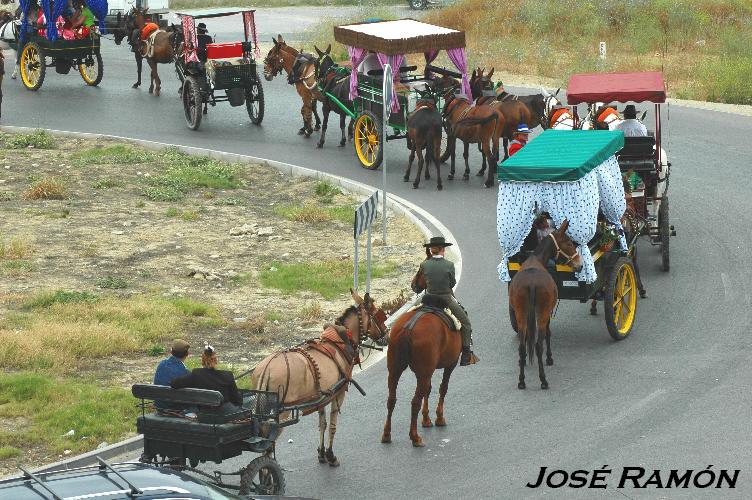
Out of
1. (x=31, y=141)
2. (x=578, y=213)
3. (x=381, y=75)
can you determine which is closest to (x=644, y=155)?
(x=578, y=213)

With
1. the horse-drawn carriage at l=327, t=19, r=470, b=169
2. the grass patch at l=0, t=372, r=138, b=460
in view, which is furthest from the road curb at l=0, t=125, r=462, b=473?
the horse-drawn carriage at l=327, t=19, r=470, b=169

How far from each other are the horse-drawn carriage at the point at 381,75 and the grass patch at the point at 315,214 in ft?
5.17

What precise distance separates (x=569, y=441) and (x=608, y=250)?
396 cm

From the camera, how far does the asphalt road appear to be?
12.9m

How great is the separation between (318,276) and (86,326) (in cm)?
414

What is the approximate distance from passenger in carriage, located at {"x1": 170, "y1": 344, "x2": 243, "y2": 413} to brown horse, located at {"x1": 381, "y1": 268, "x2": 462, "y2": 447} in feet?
7.03

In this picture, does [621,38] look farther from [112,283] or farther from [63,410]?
[63,410]

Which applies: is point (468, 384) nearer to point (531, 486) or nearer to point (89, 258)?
point (531, 486)

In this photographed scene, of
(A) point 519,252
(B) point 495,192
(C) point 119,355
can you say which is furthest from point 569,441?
(B) point 495,192

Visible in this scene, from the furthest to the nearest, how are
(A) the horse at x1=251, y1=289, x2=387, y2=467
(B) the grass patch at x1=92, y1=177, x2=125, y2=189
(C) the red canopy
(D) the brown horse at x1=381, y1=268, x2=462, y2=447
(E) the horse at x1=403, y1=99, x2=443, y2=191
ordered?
(B) the grass patch at x1=92, y1=177, x2=125, y2=189, (E) the horse at x1=403, y1=99, x2=443, y2=191, (C) the red canopy, (D) the brown horse at x1=381, y1=268, x2=462, y2=447, (A) the horse at x1=251, y1=289, x2=387, y2=467

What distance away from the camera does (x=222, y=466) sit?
13039 mm

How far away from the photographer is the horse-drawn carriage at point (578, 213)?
52.3ft

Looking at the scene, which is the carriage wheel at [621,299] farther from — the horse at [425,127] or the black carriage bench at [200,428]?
the horse at [425,127]

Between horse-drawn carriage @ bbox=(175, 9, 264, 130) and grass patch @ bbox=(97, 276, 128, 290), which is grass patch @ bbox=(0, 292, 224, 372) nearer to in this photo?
grass patch @ bbox=(97, 276, 128, 290)
